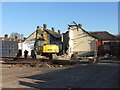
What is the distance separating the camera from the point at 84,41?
39.5 metres

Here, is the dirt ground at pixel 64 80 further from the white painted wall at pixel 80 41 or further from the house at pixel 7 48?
the house at pixel 7 48

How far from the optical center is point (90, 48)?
38.3m

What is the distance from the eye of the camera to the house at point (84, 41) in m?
38.1

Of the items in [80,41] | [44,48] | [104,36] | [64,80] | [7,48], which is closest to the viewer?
[64,80]

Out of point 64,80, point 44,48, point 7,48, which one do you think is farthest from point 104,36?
point 64,80

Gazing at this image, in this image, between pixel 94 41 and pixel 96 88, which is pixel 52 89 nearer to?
pixel 96 88

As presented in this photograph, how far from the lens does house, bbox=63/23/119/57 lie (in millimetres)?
38094

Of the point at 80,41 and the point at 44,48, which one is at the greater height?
the point at 80,41

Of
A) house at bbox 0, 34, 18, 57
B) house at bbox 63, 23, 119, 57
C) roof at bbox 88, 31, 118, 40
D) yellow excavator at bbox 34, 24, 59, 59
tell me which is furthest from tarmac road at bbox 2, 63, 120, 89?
house at bbox 0, 34, 18, 57

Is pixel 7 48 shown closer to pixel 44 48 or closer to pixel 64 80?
pixel 44 48

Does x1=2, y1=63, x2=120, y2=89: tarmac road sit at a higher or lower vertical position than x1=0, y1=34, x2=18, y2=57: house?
lower

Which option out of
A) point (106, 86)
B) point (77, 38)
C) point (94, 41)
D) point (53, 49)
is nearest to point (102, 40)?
point (94, 41)

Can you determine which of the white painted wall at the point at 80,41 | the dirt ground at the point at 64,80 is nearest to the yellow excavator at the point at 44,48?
the white painted wall at the point at 80,41

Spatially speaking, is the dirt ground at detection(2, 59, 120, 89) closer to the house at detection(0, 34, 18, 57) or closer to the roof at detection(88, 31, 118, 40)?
the roof at detection(88, 31, 118, 40)
